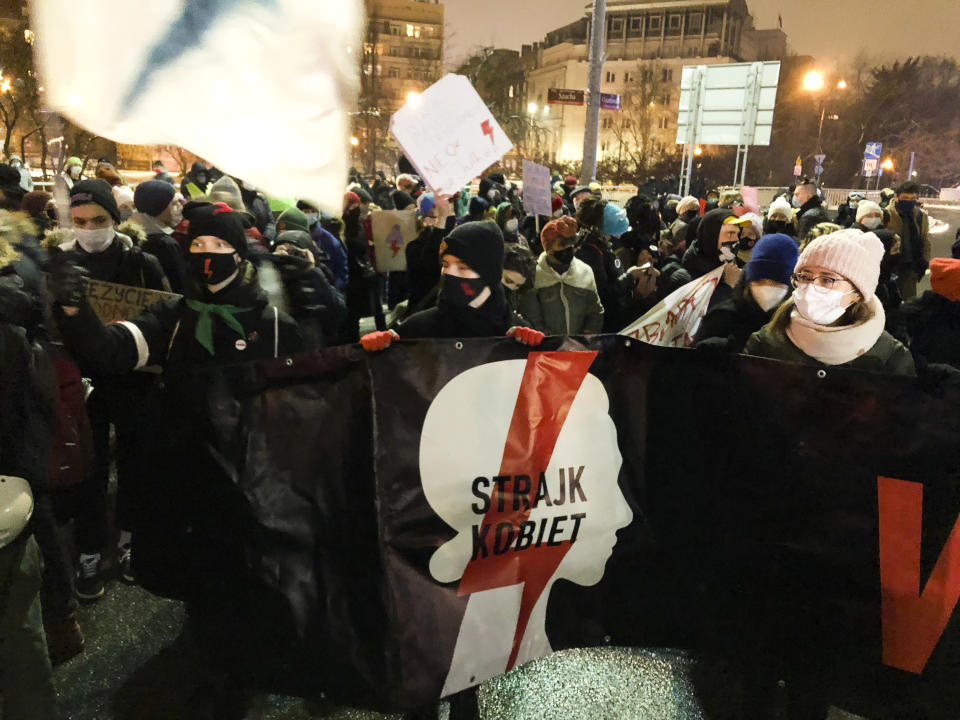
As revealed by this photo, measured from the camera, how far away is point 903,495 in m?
2.49

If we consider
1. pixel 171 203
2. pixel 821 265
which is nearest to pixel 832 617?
pixel 821 265

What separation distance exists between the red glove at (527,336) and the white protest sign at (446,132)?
2.44m

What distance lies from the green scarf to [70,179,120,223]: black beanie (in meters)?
1.40

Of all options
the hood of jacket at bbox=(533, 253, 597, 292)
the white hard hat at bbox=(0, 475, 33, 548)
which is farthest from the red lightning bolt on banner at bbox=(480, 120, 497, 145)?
the white hard hat at bbox=(0, 475, 33, 548)

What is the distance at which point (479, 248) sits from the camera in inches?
131

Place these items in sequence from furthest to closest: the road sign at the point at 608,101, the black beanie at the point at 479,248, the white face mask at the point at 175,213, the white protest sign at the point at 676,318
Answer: the road sign at the point at 608,101
the white face mask at the point at 175,213
the white protest sign at the point at 676,318
the black beanie at the point at 479,248

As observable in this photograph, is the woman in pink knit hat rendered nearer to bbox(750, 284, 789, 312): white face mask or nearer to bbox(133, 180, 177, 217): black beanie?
bbox(750, 284, 789, 312): white face mask

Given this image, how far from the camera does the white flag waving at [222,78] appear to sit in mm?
2193

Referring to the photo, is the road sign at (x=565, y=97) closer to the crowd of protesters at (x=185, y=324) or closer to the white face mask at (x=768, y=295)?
the crowd of protesters at (x=185, y=324)

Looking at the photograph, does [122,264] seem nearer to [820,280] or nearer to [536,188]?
[820,280]

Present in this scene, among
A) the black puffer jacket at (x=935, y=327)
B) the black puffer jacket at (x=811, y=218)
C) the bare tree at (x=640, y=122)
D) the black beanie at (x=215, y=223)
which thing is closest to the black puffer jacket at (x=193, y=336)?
the black beanie at (x=215, y=223)

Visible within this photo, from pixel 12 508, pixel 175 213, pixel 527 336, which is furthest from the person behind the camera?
pixel 175 213

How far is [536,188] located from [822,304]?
15.7 ft

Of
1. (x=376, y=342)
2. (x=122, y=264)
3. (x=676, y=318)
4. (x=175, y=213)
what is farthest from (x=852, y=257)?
(x=175, y=213)
